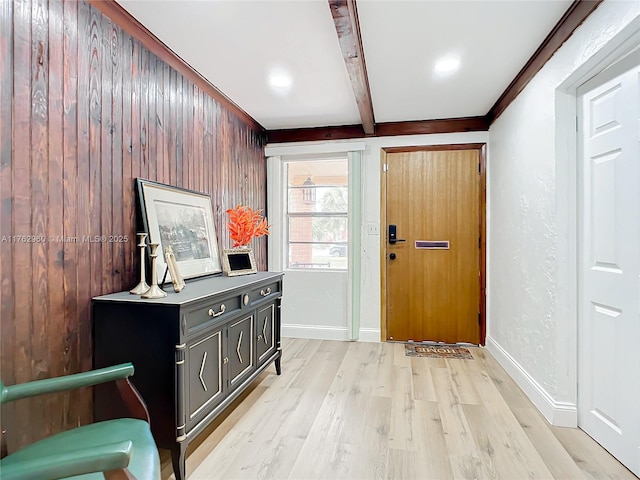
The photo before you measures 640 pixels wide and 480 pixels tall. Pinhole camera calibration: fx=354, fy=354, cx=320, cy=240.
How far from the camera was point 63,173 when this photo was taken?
1.59m

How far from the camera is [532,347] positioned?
2488 mm

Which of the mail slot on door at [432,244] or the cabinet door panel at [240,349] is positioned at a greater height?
the mail slot on door at [432,244]

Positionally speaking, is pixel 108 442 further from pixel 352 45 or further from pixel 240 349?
pixel 352 45

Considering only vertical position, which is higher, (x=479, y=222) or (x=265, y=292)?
(x=479, y=222)

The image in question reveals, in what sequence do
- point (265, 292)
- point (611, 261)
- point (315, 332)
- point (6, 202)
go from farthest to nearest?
1. point (315, 332)
2. point (265, 292)
3. point (611, 261)
4. point (6, 202)

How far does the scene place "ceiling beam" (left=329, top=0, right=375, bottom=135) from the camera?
5.69ft

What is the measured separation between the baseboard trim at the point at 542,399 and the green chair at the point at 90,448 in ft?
7.21

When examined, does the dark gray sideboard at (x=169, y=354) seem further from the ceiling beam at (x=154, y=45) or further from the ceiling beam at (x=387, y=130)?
the ceiling beam at (x=387, y=130)

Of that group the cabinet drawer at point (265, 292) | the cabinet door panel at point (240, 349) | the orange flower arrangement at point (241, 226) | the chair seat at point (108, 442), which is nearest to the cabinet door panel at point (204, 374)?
the cabinet door panel at point (240, 349)

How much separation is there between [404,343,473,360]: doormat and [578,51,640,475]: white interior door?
1.35m

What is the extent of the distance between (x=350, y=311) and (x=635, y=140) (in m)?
2.73

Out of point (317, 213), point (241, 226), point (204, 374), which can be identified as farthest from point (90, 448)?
point (317, 213)

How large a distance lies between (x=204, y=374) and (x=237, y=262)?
1.06 meters

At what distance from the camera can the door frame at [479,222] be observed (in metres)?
3.66
